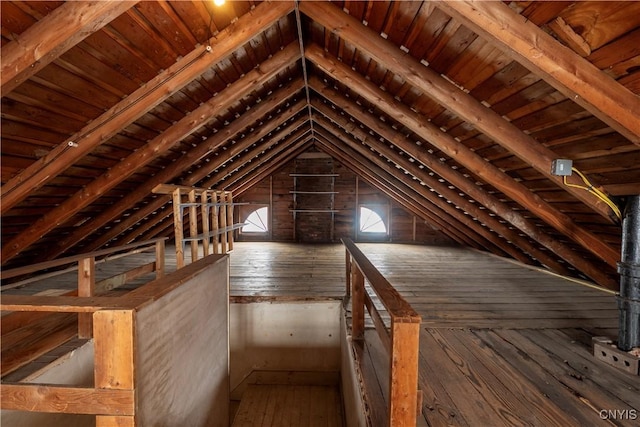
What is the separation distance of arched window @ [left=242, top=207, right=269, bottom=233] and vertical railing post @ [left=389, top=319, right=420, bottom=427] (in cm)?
726

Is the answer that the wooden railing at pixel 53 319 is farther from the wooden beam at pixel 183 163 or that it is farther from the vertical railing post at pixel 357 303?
the vertical railing post at pixel 357 303

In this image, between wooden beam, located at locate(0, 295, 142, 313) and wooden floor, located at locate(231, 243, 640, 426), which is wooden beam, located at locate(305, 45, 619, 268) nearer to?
wooden floor, located at locate(231, 243, 640, 426)

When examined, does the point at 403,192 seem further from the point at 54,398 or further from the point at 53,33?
the point at 54,398

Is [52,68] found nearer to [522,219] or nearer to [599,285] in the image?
[522,219]

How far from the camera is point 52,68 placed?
184 cm

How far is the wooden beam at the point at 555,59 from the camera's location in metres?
1.48

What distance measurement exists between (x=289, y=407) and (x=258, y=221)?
5463 mm

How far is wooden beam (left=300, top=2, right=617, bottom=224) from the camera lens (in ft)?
7.25

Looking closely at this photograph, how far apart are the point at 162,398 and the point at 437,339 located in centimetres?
206

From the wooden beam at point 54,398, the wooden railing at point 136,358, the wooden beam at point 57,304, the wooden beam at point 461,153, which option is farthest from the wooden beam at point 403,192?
the wooden beam at point 54,398

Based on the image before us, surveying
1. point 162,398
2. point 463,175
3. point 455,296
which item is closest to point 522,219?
point 463,175

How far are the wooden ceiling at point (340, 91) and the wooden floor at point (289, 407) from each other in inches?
119

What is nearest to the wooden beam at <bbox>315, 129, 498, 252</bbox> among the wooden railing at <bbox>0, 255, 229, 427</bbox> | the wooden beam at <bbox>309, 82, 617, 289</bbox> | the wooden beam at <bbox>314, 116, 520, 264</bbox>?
the wooden beam at <bbox>314, 116, 520, 264</bbox>

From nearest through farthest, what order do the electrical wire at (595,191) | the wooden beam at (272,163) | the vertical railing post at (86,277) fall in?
the electrical wire at (595,191)
the vertical railing post at (86,277)
the wooden beam at (272,163)
